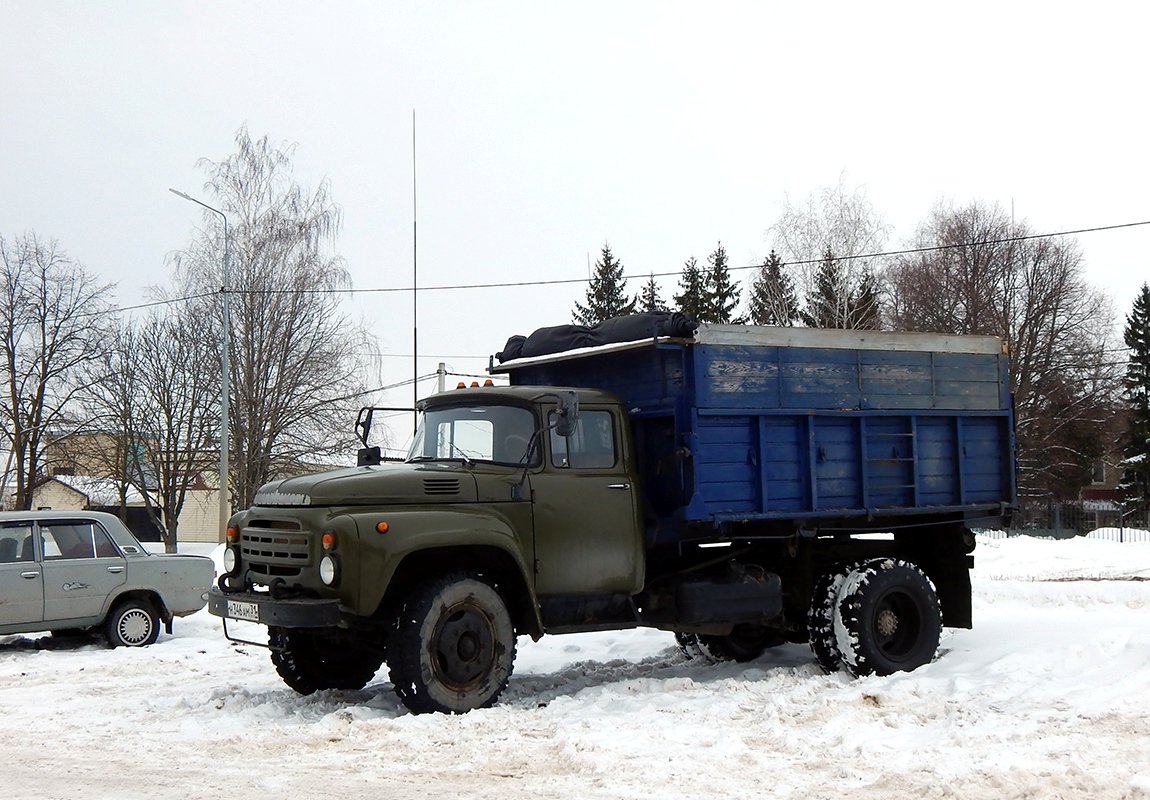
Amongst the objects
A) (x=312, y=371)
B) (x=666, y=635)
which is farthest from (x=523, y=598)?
(x=312, y=371)

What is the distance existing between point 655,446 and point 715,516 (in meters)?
0.80

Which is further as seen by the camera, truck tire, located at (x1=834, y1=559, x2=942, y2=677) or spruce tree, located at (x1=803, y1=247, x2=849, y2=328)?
spruce tree, located at (x1=803, y1=247, x2=849, y2=328)

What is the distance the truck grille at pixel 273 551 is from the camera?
8375 millimetres

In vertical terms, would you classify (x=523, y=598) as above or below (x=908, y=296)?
below

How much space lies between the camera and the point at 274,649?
9172 millimetres

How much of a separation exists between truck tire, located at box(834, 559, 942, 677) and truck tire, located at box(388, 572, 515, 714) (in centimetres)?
318

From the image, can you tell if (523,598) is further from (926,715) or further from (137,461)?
(137,461)

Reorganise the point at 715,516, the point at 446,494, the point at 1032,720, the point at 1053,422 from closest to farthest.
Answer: the point at 1032,720, the point at 446,494, the point at 715,516, the point at 1053,422

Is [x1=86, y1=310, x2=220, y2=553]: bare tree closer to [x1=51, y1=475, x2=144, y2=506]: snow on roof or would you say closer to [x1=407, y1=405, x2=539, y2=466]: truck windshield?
[x1=51, y1=475, x2=144, y2=506]: snow on roof

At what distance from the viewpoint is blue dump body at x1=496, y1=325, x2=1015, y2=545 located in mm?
9734

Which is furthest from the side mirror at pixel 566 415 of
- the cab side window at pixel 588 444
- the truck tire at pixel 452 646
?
the truck tire at pixel 452 646

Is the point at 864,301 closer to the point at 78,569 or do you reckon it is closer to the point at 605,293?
the point at 605,293

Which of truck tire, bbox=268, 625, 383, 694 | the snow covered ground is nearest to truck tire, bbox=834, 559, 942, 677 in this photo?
the snow covered ground

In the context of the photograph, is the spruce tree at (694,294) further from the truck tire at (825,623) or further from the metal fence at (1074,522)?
the truck tire at (825,623)
